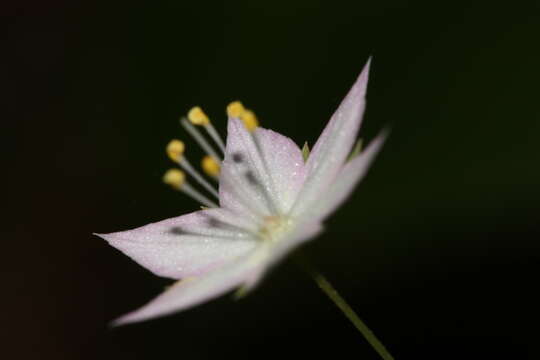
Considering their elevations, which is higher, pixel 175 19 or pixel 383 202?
pixel 175 19

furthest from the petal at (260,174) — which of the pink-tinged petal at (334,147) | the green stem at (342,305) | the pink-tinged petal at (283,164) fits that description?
the green stem at (342,305)

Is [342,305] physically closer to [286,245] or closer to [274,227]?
[286,245]

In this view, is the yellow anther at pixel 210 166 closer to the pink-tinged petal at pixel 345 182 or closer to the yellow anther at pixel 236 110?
the yellow anther at pixel 236 110

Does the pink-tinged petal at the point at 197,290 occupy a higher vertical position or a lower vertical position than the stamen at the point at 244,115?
lower

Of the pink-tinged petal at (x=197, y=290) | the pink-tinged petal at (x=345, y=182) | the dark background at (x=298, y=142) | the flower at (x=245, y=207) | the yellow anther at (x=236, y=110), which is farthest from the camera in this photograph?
the dark background at (x=298, y=142)

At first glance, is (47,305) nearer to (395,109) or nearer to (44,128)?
(44,128)

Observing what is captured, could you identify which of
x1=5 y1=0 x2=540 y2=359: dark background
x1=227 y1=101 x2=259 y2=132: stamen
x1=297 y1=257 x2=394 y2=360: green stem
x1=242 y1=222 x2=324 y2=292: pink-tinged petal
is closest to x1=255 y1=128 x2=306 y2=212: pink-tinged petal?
x1=227 y1=101 x2=259 y2=132: stamen

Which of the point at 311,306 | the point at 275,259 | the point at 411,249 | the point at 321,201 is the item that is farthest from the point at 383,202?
the point at 275,259
